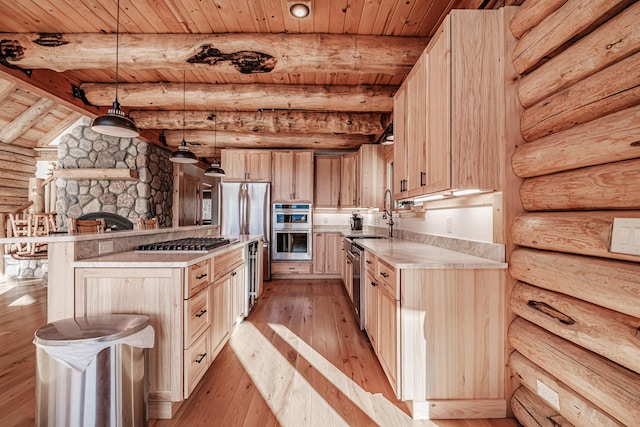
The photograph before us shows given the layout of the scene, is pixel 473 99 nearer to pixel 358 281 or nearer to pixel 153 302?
pixel 358 281

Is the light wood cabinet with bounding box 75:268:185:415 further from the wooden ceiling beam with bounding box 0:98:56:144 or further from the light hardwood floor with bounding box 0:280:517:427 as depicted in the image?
the wooden ceiling beam with bounding box 0:98:56:144

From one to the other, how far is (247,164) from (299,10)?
142 inches

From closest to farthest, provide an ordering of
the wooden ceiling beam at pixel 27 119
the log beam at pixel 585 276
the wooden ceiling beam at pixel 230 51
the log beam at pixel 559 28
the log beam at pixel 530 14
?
the log beam at pixel 585 276
the log beam at pixel 559 28
the log beam at pixel 530 14
the wooden ceiling beam at pixel 230 51
the wooden ceiling beam at pixel 27 119

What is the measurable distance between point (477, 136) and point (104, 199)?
6221 mm

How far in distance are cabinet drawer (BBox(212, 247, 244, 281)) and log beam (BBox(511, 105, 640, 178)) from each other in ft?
7.06

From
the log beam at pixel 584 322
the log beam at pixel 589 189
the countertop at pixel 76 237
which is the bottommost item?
the log beam at pixel 584 322

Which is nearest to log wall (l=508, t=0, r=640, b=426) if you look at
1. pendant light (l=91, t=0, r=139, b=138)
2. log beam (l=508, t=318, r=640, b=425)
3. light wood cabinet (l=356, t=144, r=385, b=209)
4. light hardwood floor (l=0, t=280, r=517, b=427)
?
log beam (l=508, t=318, r=640, b=425)

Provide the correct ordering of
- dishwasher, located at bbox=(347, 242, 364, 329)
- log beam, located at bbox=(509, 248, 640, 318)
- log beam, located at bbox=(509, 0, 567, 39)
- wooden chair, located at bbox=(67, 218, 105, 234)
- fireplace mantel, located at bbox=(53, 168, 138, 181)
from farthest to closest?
1. fireplace mantel, located at bbox=(53, 168, 138, 181)
2. wooden chair, located at bbox=(67, 218, 105, 234)
3. dishwasher, located at bbox=(347, 242, 364, 329)
4. log beam, located at bbox=(509, 0, 567, 39)
5. log beam, located at bbox=(509, 248, 640, 318)

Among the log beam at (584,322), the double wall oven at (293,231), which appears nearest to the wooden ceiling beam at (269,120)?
the double wall oven at (293,231)

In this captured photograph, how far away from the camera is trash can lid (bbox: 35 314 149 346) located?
1.35m

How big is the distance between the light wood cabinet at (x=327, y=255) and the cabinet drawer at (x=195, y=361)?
3.46 meters

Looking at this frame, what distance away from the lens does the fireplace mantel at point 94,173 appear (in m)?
5.26

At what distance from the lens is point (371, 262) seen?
256cm

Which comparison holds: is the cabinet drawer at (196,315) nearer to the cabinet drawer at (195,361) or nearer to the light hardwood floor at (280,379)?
the cabinet drawer at (195,361)
